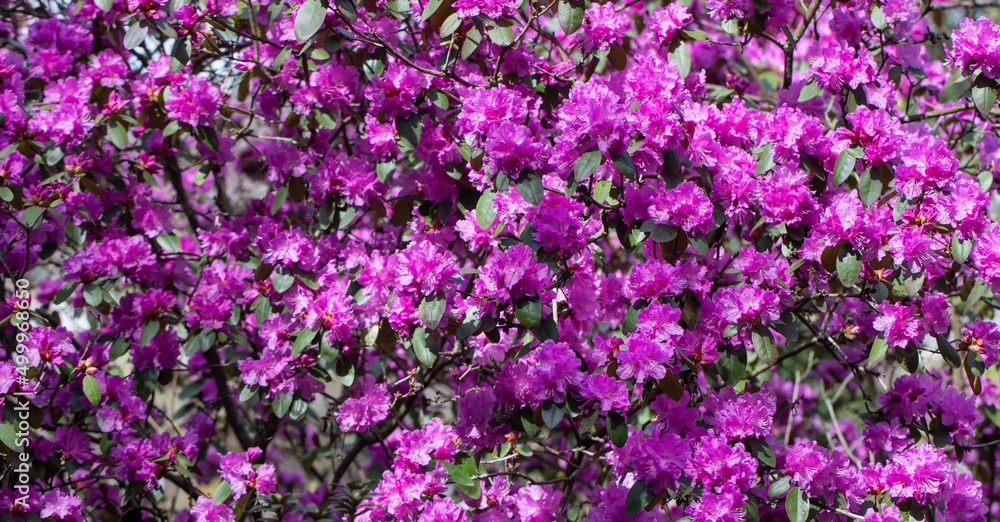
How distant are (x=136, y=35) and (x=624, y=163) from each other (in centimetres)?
136

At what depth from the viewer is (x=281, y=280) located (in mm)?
1972

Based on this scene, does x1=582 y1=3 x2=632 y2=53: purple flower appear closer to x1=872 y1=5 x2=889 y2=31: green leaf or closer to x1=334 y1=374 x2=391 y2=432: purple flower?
x1=872 y1=5 x2=889 y2=31: green leaf

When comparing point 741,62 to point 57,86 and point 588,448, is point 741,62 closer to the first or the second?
point 588,448

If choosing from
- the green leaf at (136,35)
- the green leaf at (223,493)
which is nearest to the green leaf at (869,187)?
the green leaf at (223,493)

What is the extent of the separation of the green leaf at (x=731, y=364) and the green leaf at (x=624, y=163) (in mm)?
495

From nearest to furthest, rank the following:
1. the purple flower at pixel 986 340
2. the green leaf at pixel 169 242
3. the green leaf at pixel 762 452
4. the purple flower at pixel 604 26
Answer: the green leaf at pixel 762 452 → the purple flower at pixel 986 340 → the purple flower at pixel 604 26 → the green leaf at pixel 169 242

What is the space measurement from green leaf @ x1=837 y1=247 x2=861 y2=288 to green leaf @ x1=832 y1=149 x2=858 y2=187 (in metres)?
0.17

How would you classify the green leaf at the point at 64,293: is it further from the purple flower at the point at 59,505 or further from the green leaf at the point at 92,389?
the purple flower at the point at 59,505

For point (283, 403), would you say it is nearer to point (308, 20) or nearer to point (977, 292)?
point (308, 20)

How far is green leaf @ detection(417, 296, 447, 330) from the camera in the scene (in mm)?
1612

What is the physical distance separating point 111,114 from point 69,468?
1.02 metres

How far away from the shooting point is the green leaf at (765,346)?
5.44 ft

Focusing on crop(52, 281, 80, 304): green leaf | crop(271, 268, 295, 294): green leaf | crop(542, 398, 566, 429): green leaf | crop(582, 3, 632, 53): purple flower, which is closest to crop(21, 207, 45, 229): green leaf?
crop(52, 281, 80, 304): green leaf

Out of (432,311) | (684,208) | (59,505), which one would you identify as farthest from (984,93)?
(59,505)
